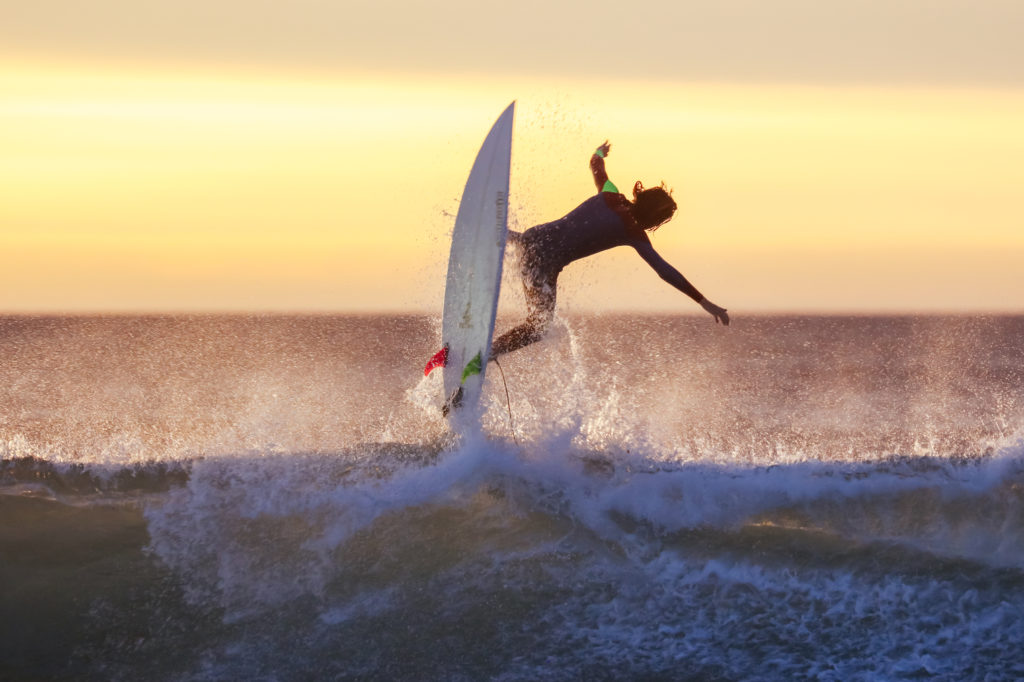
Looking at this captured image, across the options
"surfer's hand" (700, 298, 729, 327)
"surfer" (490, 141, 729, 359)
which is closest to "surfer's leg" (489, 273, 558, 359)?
"surfer" (490, 141, 729, 359)

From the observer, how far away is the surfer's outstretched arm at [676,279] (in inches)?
260

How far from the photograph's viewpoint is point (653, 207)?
7066 millimetres

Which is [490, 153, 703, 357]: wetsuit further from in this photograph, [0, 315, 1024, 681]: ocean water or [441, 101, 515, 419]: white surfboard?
[0, 315, 1024, 681]: ocean water

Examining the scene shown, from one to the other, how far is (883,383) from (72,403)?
20.1m

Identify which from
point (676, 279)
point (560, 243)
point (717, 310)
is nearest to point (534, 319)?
point (560, 243)

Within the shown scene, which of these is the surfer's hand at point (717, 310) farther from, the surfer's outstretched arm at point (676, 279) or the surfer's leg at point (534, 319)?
the surfer's leg at point (534, 319)

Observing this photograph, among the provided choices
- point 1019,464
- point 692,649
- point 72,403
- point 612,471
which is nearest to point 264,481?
point 612,471

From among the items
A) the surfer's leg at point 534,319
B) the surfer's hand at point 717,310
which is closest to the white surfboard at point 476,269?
the surfer's leg at point 534,319

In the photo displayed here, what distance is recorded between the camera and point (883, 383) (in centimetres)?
2555

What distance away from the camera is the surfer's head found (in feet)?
23.2

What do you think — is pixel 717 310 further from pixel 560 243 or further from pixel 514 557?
pixel 514 557

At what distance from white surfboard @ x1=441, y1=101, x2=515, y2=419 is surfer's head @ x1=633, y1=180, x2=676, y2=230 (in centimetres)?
102

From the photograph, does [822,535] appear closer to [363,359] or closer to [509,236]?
[509,236]

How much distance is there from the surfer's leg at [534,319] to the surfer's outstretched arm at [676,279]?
787 mm
